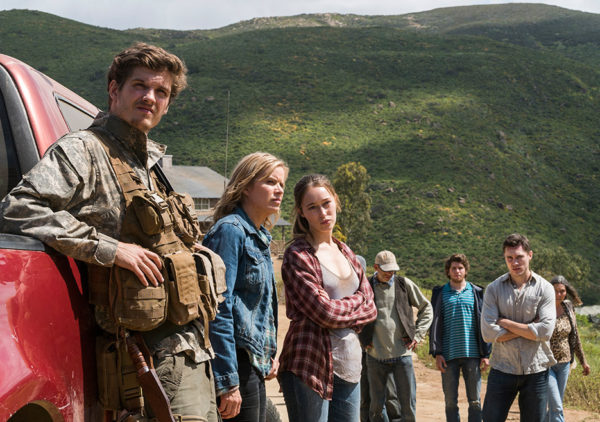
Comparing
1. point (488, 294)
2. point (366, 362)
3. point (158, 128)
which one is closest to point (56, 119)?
point (488, 294)

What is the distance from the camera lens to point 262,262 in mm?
3545

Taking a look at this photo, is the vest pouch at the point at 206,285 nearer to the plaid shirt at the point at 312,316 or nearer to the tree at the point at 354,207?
the plaid shirt at the point at 312,316

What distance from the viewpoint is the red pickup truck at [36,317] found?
1775 millimetres

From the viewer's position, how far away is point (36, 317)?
74.5 inches

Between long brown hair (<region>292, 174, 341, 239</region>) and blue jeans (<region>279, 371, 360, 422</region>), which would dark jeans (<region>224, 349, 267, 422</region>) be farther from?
long brown hair (<region>292, 174, 341, 239</region>)

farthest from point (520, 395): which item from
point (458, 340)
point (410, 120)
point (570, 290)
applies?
point (410, 120)

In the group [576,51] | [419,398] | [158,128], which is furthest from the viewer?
[576,51]

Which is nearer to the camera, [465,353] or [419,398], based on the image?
[465,353]

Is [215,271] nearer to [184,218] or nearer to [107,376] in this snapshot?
[184,218]

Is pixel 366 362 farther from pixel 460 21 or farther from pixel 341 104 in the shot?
pixel 460 21

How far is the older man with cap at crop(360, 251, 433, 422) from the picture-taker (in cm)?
692

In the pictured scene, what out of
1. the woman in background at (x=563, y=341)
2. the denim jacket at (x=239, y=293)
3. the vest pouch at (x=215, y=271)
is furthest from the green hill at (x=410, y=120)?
the vest pouch at (x=215, y=271)

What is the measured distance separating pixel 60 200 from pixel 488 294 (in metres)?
4.36

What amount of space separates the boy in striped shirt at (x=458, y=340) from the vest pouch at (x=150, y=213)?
5.16 m
